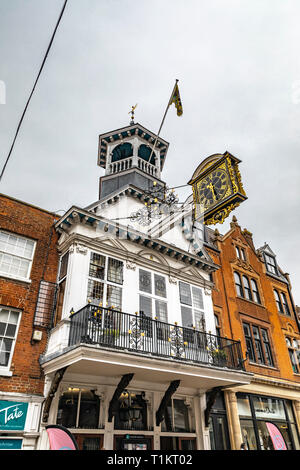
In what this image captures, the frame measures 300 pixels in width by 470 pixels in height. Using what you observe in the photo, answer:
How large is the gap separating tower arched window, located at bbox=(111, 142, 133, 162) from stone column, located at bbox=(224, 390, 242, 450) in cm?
1285

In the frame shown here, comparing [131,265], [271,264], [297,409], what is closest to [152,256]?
[131,265]

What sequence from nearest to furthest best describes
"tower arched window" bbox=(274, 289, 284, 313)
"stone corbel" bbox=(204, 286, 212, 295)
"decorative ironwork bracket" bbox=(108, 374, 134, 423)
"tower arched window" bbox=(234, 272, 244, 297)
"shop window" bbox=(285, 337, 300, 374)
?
"decorative ironwork bracket" bbox=(108, 374, 134, 423), "stone corbel" bbox=(204, 286, 212, 295), "tower arched window" bbox=(234, 272, 244, 297), "shop window" bbox=(285, 337, 300, 374), "tower arched window" bbox=(274, 289, 284, 313)

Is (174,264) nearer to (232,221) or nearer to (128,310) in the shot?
(128,310)

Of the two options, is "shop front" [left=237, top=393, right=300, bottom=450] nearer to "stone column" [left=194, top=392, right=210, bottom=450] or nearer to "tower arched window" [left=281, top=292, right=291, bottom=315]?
"stone column" [left=194, top=392, right=210, bottom=450]

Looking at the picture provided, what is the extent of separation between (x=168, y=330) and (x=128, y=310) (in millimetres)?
1585

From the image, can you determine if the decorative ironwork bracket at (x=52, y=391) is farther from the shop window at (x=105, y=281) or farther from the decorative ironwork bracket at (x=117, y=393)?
the shop window at (x=105, y=281)

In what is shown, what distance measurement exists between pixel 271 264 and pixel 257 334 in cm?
652

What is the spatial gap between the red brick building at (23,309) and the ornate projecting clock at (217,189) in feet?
18.8

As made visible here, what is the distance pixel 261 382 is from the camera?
16516mm

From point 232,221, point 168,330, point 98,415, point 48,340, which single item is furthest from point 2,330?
point 232,221

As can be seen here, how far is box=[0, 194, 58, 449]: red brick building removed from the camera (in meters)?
9.33

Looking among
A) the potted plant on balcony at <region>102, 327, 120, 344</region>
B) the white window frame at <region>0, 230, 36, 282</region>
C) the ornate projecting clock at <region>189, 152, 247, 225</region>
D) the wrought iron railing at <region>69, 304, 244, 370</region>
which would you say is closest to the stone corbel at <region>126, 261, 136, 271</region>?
the wrought iron railing at <region>69, 304, 244, 370</region>

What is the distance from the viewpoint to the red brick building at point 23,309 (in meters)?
9.33
